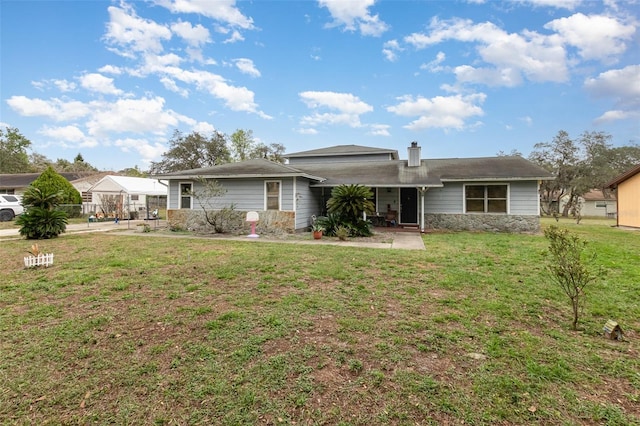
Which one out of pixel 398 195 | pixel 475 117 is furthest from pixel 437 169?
pixel 475 117

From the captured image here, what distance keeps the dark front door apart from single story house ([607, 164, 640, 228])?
10796mm

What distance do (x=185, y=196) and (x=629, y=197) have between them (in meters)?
22.5

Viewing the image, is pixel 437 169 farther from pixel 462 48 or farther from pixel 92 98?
pixel 92 98

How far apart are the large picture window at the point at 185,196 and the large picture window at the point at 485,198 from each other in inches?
506

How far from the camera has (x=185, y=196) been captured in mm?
13977

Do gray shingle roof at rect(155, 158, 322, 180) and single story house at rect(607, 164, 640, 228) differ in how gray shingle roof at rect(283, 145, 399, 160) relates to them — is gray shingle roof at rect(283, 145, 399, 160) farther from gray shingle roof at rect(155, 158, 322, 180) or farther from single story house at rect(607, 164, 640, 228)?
single story house at rect(607, 164, 640, 228)

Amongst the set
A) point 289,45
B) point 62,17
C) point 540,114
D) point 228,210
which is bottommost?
point 228,210

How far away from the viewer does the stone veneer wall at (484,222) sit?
1301 cm

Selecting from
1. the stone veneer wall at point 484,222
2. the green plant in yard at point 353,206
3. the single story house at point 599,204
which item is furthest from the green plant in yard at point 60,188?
the single story house at point 599,204

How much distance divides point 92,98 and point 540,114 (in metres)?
28.8

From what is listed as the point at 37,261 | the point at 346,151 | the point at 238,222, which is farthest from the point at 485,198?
the point at 37,261

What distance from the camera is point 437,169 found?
49.2 ft

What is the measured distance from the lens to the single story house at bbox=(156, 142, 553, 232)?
1259cm

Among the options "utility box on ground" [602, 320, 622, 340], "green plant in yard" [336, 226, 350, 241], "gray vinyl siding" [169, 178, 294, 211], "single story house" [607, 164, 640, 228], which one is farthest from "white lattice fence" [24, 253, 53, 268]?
"single story house" [607, 164, 640, 228]
